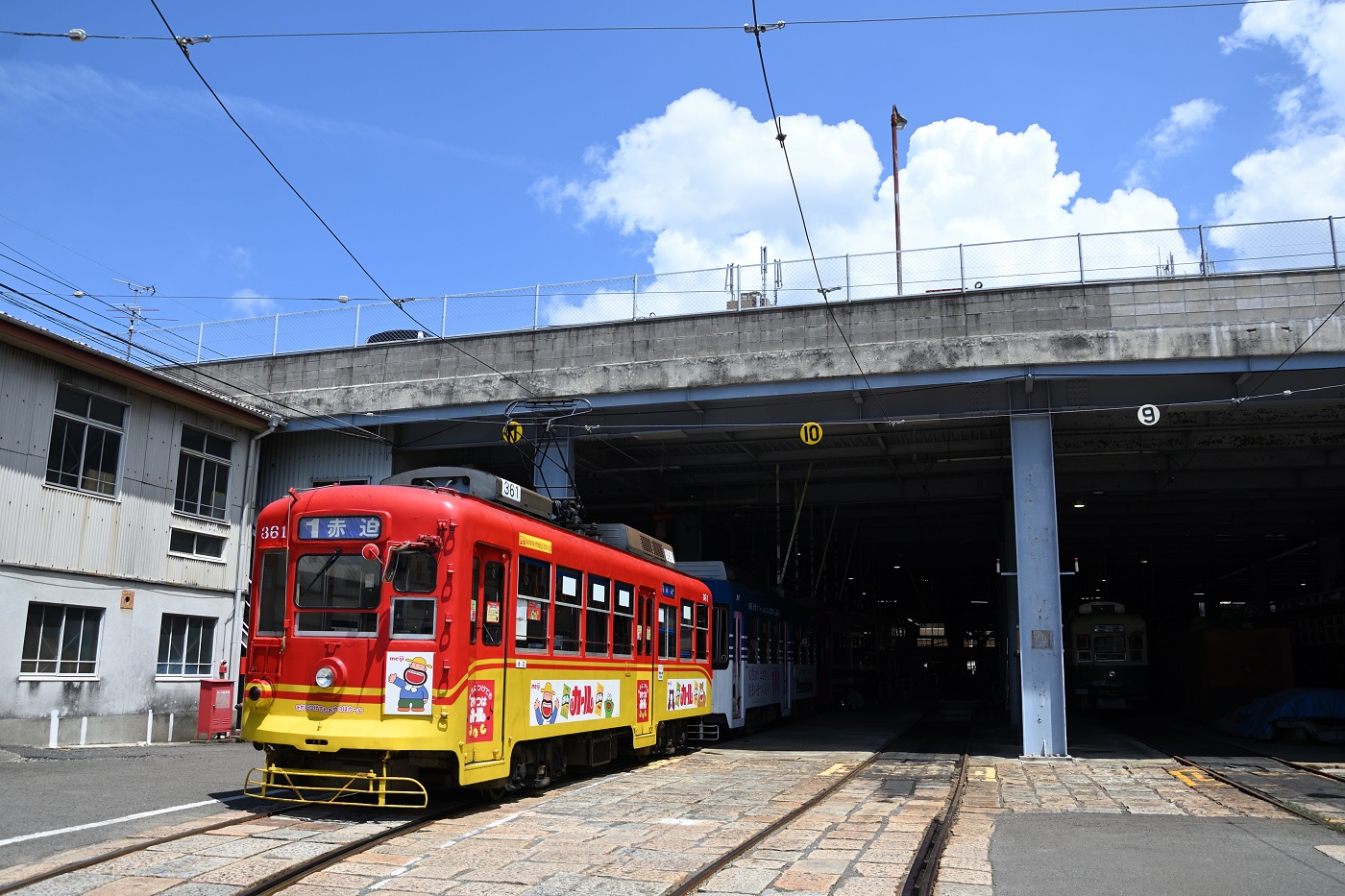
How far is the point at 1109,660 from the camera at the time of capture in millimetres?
27938

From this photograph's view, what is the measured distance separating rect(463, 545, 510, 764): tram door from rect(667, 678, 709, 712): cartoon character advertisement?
552 cm

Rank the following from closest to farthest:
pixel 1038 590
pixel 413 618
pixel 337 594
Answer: pixel 413 618
pixel 337 594
pixel 1038 590

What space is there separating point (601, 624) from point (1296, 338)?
10.9 metres

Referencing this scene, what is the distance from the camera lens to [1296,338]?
1513 centimetres

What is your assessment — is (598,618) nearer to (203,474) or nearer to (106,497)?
(106,497)

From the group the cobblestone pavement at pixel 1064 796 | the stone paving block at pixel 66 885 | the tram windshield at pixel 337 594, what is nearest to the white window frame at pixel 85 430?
the tram windshield at pixel 337 594

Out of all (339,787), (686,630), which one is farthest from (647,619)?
(339,787)

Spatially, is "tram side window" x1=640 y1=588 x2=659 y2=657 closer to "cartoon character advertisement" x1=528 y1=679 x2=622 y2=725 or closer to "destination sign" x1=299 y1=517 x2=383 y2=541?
"cartoon character advertisement" x1=528 y1=679 x2=622 y2=725

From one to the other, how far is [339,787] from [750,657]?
1214cm

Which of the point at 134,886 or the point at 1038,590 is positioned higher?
the point at 1038,590

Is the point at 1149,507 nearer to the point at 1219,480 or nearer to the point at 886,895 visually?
the point at 1219,480

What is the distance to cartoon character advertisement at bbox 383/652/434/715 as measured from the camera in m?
8.58

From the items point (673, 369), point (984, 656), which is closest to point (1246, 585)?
point (984, 656)

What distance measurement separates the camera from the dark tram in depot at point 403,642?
28.3 ft
